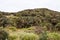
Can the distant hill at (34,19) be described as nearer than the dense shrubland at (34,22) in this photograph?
No

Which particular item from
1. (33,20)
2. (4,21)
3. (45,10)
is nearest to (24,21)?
(33,20)

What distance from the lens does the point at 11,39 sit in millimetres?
19094

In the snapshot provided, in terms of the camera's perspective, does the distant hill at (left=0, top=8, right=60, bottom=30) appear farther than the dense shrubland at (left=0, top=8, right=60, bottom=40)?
Yes

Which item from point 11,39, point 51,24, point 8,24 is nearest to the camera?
point 11,39

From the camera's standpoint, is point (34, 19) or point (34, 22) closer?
point (34, 22)

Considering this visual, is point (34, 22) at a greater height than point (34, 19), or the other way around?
point (34, 19)

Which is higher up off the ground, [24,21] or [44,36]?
[44,36]

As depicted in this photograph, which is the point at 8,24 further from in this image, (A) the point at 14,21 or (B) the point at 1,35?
(B) the point at 1,35

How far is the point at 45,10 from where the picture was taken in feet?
142

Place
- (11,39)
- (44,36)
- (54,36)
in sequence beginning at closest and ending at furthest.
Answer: (44,36) → (11,39) → (54,36)

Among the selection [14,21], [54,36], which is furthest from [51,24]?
[54,36]

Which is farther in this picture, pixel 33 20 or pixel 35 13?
pixel 35 13

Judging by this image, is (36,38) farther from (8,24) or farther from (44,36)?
(8,24)

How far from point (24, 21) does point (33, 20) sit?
4.10 ft
